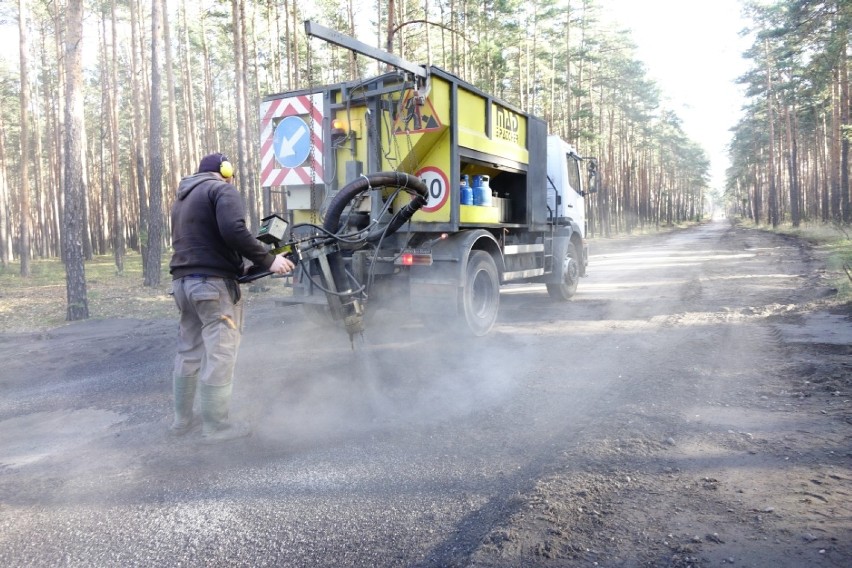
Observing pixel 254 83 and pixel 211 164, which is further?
pixel 254 83

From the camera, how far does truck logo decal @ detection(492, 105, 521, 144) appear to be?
7.87 m

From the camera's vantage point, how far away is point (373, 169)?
7.01m

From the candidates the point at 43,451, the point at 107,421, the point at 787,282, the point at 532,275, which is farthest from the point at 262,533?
the point at 787,282

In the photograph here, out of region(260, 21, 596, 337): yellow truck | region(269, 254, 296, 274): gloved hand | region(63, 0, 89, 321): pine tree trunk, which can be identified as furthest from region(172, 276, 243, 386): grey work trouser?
region(63, 0, 89, 321): pine tree trunk

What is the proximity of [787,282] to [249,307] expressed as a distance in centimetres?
1092

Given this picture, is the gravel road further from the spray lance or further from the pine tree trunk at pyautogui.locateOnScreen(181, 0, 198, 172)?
the pine tree trunk at pyautogui.locateOnScreen(181, 0, 198, 172)

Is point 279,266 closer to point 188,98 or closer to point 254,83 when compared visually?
point 188,98

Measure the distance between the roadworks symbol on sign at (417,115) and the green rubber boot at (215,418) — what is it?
12.8 ft

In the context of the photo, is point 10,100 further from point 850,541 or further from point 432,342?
point 850,541

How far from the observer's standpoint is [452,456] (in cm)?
362

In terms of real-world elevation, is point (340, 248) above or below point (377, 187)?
below

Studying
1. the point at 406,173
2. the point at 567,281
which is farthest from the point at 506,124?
the point at 567,281

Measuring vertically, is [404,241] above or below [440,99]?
below

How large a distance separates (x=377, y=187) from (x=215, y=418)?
2.71 m
